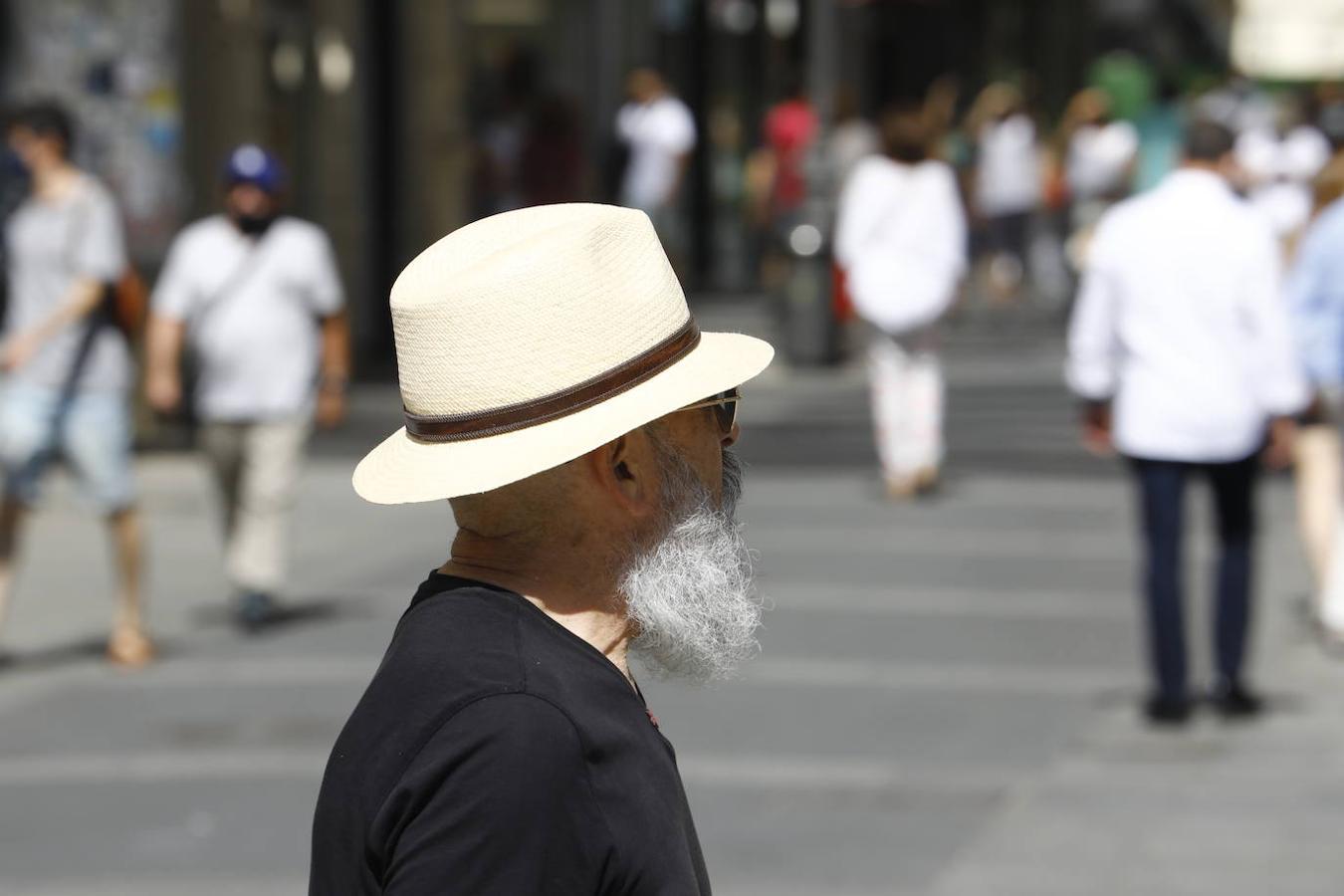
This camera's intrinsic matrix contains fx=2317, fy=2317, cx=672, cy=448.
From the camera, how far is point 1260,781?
665cm

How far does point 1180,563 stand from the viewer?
7.38 metres

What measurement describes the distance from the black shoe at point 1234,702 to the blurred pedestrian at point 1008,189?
1548 centimetres

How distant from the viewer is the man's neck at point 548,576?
214 cm

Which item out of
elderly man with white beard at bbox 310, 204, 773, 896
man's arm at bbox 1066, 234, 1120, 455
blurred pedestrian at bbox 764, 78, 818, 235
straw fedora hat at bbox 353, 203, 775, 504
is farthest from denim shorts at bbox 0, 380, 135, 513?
blurred pedestrian at bbox 764, 78, 818, 235

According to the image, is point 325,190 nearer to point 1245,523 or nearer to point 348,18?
point 348,18

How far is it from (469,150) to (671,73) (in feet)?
17.3

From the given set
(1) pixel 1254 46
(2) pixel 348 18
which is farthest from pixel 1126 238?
(1) pixel 1254 46

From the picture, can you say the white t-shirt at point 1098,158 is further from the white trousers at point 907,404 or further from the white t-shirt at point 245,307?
the white t-shirt at point 245,307

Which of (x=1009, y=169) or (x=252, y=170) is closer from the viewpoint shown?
(x=252, y=170)

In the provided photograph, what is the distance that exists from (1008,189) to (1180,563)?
15.6 meters

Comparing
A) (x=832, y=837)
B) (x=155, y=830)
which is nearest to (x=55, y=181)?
(x=155, y=830)

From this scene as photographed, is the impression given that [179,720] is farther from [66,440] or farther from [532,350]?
[532,350]

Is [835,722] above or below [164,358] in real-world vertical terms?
below

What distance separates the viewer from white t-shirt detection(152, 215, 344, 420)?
345 inches
